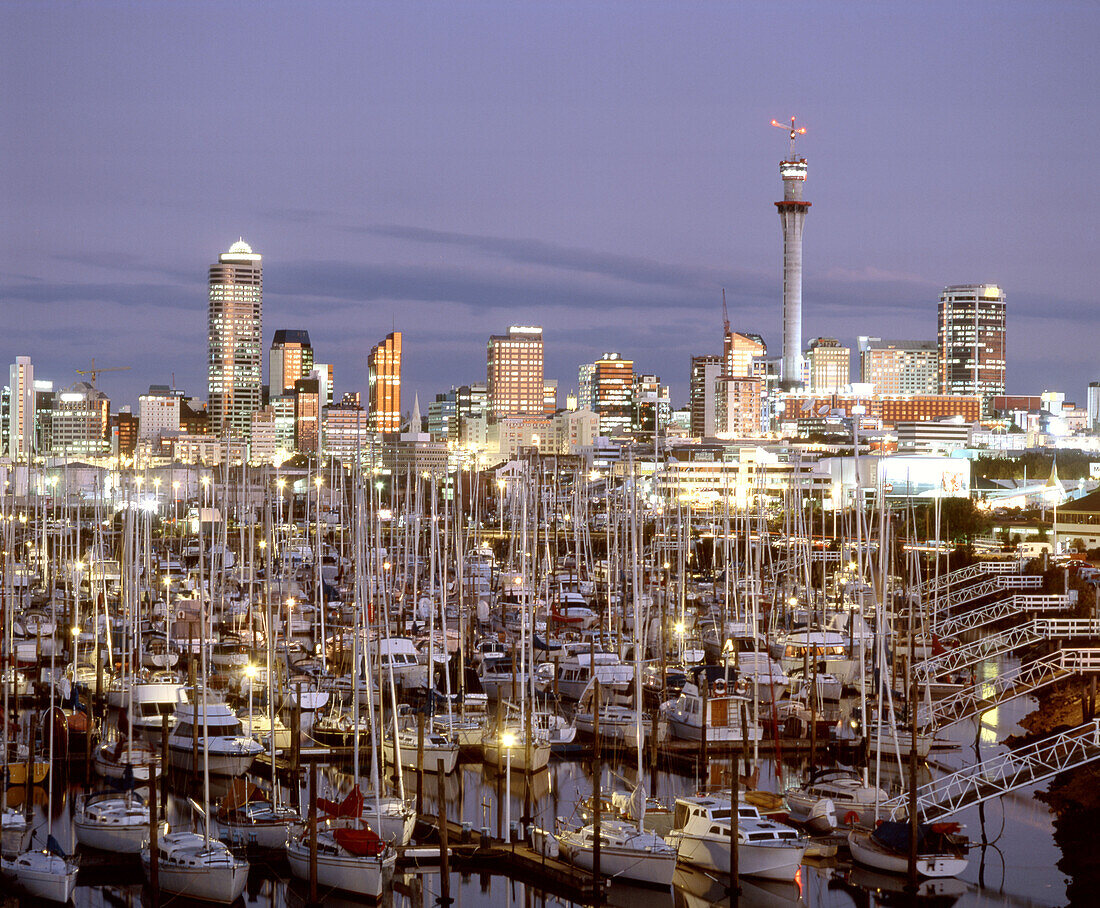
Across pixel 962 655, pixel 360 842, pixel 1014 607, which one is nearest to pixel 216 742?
pixel 360 842

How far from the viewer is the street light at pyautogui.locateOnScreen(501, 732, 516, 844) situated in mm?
23047

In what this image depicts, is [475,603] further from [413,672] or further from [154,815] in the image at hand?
[154,815]

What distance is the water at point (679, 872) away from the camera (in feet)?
70.9

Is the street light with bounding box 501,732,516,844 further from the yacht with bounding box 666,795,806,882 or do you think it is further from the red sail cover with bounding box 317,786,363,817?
the yacht with bounding box 666,795,806,882

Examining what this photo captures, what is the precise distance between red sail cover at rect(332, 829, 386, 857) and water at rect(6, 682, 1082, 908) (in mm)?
Result: 800

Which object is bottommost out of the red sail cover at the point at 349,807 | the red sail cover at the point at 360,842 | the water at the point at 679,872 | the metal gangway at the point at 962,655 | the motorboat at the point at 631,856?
the water at the point at 679,872

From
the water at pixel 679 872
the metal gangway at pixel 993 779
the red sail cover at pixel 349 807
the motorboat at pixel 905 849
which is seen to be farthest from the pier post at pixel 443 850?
the metal gangway at pixel 993 779

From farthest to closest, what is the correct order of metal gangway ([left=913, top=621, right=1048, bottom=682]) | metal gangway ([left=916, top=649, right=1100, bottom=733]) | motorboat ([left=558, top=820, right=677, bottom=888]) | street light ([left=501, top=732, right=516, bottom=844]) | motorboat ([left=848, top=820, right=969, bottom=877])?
metal gangway ([left=913, top=621, right=1048, bottom=682]), metal gangway ([left=916, top=649, right=1100, bottom=733]), street light ([left=501, top=732, right=516, bottom=844]), motorboat ([left=848, top=820, right=969, bottom=877]), motorboat ([left=558, top=820, right=677, bottom=888])

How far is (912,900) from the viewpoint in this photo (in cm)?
2120

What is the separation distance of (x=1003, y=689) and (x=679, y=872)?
39.9 feet

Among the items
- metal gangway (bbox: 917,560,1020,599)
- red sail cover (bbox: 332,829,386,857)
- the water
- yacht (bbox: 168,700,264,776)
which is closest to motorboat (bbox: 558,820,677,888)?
the water

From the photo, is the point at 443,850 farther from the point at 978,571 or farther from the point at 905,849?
the point at 978,571

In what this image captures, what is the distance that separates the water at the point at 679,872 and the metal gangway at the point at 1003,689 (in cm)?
141

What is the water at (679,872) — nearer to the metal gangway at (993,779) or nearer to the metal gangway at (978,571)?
the metal gangway at (993,779)
